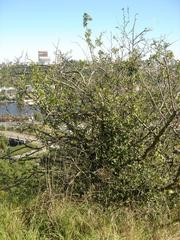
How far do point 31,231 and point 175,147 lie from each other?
2.06 meters

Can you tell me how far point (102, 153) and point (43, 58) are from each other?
1.80 m

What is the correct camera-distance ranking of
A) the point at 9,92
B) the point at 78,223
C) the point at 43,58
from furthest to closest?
the point at 9,92 → the point at 43,58 → the point at 78,223

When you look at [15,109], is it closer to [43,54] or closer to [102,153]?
[43,54]

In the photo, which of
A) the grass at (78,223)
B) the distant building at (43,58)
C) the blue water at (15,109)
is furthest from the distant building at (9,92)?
the grass at (78,223)

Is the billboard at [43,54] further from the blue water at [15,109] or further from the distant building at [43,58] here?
the blue water at [15,109]

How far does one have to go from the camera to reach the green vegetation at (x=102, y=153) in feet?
12.2

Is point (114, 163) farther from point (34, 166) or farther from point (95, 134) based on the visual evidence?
point (34, 166)

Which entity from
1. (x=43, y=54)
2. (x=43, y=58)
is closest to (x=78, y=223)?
(x=43, y=58)

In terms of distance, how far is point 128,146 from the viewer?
4.45 meters

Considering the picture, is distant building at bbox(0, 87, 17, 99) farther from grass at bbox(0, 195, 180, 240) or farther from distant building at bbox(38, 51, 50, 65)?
grass at bbox(0, 195, 180, 240)

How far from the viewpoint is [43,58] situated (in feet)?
18.4

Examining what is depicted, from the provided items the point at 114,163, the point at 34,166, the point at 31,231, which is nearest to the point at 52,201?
the point at 31,231

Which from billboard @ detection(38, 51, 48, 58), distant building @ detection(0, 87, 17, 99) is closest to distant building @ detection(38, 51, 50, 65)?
billboard @ detection(38, 51, 48, 58)

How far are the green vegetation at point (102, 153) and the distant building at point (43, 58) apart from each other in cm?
18
